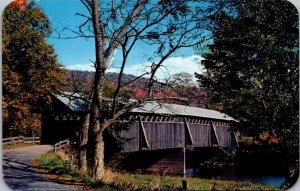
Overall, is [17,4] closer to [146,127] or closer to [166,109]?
[146,127]

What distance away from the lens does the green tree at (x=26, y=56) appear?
11.2 m

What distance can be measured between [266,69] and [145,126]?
13.3 meters

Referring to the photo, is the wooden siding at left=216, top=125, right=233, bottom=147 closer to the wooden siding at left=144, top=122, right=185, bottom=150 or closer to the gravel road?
the wooden siding at left=144, top=122, right=185, bottom=150

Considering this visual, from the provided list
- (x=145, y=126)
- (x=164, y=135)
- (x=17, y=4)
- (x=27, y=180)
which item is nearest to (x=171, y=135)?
(x=164, y=135)

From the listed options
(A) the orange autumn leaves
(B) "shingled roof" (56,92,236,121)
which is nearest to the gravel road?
(A) the orange autumn leaves

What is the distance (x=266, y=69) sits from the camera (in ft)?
23.3

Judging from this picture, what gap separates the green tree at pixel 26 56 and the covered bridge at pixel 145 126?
323 centimetres

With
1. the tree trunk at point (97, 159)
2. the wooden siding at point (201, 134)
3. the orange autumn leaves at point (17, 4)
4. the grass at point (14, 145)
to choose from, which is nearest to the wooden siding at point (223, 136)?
the wooden siding at point (201, 134)

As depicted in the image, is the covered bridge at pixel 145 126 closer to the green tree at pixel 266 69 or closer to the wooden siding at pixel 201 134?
the wooden siding at pixel 201 134

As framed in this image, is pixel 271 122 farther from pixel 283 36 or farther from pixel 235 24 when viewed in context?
pixel 235 24

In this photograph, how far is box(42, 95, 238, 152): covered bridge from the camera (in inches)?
750

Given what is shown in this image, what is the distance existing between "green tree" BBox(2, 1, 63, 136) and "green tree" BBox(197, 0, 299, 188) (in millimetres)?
5549

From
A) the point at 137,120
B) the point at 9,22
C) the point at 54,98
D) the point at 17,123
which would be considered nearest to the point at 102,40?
the point at 9,22

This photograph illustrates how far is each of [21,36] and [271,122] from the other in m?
8.10
